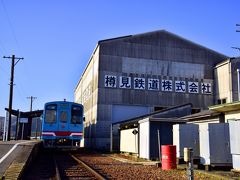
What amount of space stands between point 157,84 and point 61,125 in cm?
1539

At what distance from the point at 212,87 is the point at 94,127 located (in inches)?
557

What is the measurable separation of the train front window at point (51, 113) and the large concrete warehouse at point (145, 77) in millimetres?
10278

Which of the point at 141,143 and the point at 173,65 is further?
the point at 173,65

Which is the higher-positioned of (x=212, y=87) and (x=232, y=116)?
(x=212, y=87)

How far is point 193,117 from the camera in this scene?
704 inches

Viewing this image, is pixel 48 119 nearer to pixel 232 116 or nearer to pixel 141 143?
pixel 141 143

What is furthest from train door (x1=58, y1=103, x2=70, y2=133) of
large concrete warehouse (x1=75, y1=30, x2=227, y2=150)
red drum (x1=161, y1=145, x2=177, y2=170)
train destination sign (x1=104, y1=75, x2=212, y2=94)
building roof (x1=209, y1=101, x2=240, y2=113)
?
train destination sign (x1=104, y1=75, x2=212, y2=94)

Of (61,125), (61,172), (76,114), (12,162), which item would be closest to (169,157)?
(61,172)

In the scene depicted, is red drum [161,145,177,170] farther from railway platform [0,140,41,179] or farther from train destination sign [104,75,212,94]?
train destination sign [104,75,212,94]

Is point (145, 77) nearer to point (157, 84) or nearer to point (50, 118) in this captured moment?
point (157, 84)

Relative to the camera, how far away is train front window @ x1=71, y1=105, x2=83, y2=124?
22.4 m

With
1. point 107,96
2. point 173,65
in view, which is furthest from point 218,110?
point 173,65

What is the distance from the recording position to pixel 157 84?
34500 millimetres

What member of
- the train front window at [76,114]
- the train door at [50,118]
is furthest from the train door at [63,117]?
the train front window at [76,114]
